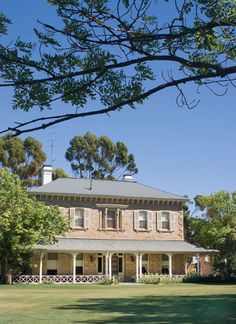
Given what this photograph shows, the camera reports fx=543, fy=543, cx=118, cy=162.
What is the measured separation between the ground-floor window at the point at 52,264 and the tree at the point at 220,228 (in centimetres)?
1172

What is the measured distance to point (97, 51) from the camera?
3961 millimetres

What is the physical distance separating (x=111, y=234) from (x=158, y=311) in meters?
24.5

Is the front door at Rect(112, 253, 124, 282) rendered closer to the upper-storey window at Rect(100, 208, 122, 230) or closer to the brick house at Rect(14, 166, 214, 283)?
the brick house at Rect(14, 166, 214, 283)

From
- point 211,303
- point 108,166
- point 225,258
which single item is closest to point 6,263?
point 225,258

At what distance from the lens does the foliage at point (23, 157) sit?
56.9 meters

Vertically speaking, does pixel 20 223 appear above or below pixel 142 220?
below

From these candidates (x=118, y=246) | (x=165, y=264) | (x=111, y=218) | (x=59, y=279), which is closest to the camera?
(x=59, y=279)

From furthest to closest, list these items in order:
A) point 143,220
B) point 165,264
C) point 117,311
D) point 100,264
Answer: point 143,220 < point 165,264 < point 100,264 < point 117,311

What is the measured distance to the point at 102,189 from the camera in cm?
4259

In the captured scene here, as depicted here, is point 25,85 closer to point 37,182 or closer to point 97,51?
point 97,51

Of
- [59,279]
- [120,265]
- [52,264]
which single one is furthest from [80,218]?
[59,279]

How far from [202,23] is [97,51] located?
0.78 meters

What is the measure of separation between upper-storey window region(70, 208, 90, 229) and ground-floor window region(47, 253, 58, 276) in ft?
8.97

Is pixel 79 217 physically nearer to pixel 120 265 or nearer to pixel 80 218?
pixel 80 218
